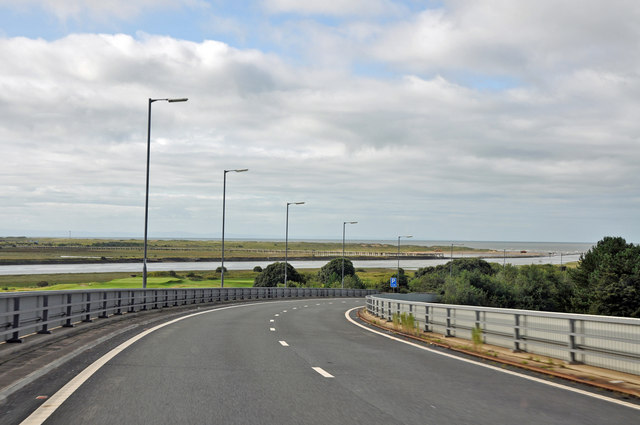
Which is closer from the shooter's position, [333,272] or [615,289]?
[615,289]

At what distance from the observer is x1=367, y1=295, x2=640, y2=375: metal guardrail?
1016cm

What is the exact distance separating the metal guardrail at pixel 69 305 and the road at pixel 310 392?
2239mm

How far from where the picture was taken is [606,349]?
1062cm

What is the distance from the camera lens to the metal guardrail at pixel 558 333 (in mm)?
10156

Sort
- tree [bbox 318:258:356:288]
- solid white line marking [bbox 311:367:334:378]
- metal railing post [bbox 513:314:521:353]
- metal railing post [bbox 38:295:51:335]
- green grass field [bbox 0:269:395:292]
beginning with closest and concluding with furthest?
solid white line marking [bbox 311:367:334:378], metal railing post [bbox 513:314:521:353], metal railing post [bbox 38:295:51:335], green grass field [bbox 0:269:395:292], tree [bbox 318:258:356:288]

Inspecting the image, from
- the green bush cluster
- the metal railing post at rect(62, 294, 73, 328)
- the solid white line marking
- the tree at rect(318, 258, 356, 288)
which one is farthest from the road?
the tree at rect(318, 258, 356, 288)

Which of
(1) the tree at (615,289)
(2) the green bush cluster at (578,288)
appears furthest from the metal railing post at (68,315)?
(1) the tree at (615,289)

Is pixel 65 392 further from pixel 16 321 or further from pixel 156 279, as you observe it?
pixel 156 279

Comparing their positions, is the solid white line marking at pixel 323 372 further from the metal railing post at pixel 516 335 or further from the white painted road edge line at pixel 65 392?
the metal railing post at pixel 516 335

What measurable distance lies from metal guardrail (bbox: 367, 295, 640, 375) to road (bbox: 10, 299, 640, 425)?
160 cm

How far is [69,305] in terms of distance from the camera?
54.6 feet

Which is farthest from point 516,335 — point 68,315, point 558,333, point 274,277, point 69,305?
point 274,277

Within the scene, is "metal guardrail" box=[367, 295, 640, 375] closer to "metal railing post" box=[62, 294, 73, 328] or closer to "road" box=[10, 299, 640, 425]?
"road" box=[10, 299, 640, 425]

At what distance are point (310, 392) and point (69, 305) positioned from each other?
33.8ft
